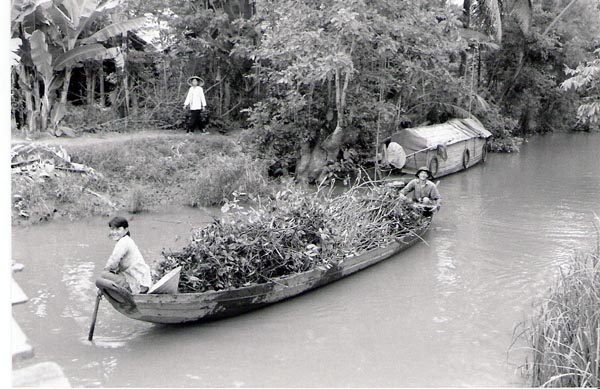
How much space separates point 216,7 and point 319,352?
12.6 m

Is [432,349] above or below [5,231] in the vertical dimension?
below

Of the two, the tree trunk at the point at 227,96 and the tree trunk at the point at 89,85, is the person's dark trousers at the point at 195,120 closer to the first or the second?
the tree trunk at the point at 227,96

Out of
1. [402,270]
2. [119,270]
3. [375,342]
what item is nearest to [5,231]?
[119,270]

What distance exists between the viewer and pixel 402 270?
9523 millimetres

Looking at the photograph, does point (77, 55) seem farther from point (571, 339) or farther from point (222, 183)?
point (571, 339)

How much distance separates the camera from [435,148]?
1614 cm

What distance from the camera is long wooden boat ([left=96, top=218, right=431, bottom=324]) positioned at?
634 cm

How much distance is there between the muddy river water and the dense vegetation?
351cm

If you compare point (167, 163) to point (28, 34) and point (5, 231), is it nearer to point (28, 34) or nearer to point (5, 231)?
point (28, 34)

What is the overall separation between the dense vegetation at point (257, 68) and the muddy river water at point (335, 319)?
11.5 feet

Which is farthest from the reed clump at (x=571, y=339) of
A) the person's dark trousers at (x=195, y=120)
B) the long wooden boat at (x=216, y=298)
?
the person's dark trousers at (x=195, y=120)

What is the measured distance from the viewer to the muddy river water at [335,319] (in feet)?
20.6

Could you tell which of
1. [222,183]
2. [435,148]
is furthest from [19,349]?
[435,148]

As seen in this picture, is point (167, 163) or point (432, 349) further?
point (167, 163)
